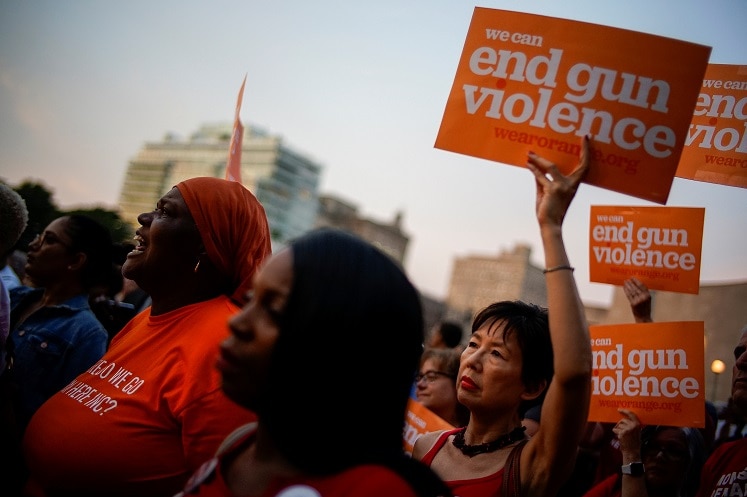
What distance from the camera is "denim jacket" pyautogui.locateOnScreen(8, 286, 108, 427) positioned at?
3.04 metres

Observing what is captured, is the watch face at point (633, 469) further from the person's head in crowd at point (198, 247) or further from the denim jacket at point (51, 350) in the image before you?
the denim jacket at point (51, 350)

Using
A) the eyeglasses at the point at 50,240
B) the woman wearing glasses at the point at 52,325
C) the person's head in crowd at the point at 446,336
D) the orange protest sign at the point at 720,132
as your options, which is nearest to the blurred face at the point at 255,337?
the woman wearing glasses at the point at 52,325

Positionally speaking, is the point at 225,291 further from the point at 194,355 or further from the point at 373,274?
the point at 373,274

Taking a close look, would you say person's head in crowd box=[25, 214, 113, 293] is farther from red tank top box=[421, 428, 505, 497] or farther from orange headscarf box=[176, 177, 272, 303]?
red tank top box=[421, 428, 505, 497]

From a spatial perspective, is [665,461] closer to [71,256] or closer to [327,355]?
[327,355]

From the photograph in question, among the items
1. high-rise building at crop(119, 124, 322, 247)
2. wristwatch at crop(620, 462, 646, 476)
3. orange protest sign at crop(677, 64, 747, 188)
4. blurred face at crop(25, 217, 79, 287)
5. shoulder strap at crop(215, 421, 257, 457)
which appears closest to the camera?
shoulder strap at crop(215, 421, 257, 457)

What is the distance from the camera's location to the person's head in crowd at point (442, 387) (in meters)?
4.25

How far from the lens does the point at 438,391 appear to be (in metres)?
4.28

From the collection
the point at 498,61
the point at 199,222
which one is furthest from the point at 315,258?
the point at 498,61

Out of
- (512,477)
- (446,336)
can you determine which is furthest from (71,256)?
(446,336)

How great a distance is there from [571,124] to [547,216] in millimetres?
446

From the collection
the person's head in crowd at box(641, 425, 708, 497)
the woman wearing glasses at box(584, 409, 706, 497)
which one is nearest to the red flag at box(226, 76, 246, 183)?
the woman wearing glasses at box(584, 409, 706, 497)

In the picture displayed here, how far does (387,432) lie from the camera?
1.36 metres

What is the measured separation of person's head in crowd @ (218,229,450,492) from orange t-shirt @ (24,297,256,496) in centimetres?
56
